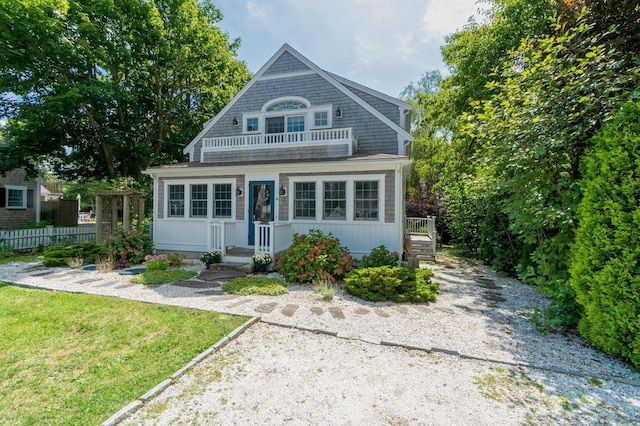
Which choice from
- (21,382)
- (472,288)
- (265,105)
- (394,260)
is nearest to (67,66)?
(265,105)

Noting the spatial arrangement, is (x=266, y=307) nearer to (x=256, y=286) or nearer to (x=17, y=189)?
(x=256, y=286)

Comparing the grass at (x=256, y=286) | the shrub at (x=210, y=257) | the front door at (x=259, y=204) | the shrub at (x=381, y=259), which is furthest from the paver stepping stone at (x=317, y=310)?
the front door at (x=259, y=204)

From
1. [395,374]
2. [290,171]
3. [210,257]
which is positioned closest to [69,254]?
[210,257]

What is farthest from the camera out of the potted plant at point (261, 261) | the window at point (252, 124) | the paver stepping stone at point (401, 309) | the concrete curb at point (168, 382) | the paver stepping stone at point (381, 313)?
the window at point (252, 124)

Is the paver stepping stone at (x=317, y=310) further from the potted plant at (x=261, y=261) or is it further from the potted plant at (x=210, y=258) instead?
the potted plant at (x=210, y=258)

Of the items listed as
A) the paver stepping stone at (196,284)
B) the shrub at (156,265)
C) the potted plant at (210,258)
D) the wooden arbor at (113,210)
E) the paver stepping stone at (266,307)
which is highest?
the wooden arbor at (113,210)

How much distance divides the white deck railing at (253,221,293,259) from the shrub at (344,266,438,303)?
9.68ft

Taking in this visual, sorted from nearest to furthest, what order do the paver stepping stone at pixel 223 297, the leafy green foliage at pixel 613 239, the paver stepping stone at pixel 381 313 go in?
the leafy green foliage at pixel 613 239 < the paver stepping stone at pixel 381 313 < the paver stepping stone at pixel 223 297

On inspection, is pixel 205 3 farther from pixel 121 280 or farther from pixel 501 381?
pixel 501 381

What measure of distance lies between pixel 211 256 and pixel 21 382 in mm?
5520

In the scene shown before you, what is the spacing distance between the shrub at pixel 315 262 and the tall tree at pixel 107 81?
43.1ft

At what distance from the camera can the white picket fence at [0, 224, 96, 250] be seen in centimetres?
1131

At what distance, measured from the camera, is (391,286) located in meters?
5.88

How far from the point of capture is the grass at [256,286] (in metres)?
6.17
